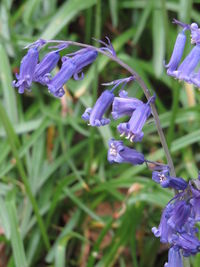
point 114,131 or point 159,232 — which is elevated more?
point 159,232

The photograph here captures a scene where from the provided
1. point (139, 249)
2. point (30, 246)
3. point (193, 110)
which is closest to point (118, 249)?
point (139, 249)

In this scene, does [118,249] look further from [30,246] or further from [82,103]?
[82,103]

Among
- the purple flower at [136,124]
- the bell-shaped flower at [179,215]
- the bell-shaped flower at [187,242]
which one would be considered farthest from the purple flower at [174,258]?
the purple flower at [136,124]

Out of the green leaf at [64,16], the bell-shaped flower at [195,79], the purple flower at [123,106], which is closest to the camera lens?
the bell-shaped flower at [195,79]

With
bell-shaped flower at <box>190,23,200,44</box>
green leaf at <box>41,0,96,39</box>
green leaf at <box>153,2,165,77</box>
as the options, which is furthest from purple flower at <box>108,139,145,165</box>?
green leaf at <box>41,0,96,39</box>

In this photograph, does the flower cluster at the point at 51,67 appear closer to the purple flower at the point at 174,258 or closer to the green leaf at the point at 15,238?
the purple flower at the point at 174,258

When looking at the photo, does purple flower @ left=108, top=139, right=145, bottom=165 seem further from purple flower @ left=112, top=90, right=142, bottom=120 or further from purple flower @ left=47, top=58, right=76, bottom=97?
purple flower @ left=47, top=58, right=76, bottom=97

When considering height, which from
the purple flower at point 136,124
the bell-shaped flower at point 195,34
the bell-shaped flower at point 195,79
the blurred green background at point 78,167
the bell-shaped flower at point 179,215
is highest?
the bell-shaped flower at point 195,34
